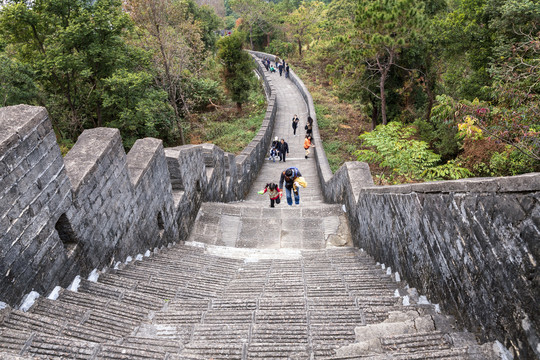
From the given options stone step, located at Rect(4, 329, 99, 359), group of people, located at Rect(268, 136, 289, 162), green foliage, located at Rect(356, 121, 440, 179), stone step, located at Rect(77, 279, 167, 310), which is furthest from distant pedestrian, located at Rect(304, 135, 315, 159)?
stone step, located at Rect(4, 329, 99, 359)

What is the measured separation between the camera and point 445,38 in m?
14.0

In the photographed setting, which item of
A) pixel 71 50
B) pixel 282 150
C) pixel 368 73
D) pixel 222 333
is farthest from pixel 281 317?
pixel 368 73

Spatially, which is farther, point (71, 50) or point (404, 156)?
point (71, 50)

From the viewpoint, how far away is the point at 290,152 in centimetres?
1858

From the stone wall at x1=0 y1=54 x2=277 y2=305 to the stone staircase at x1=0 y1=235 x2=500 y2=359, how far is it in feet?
1.07

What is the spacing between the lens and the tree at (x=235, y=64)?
21.1 m

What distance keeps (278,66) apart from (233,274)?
3180 cm

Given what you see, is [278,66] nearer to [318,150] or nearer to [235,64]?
[235,64]

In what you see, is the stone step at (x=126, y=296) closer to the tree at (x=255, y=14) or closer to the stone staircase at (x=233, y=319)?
the stone staircase at (x=233, y=319)

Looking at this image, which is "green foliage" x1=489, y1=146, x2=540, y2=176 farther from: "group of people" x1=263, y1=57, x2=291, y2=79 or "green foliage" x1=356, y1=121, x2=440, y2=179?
"group of people" x1=263, y1=57, x2=291, y2=79

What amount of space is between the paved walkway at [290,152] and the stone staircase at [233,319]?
5.70 metres

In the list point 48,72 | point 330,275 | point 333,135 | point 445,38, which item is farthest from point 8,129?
point 333,135

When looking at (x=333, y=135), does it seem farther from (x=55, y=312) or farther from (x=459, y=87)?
(x=55, y=312)

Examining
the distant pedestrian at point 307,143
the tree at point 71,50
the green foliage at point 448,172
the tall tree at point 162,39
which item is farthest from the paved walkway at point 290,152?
Answer: the tree at point 71,50
